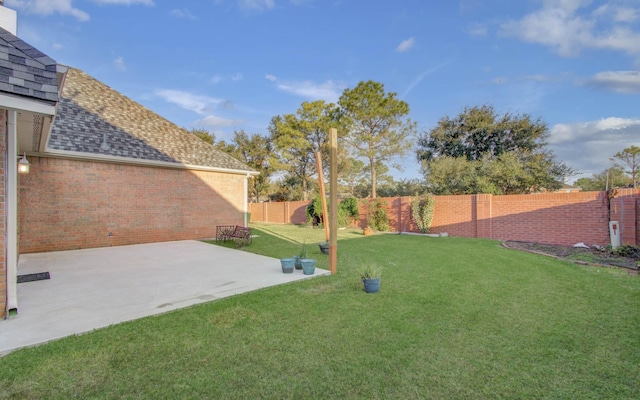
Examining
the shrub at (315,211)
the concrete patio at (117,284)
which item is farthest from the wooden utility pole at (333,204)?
the shrub at (315,211)

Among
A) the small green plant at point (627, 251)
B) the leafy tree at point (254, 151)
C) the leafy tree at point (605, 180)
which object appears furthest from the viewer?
A: the leafy tree at point (254, 151)

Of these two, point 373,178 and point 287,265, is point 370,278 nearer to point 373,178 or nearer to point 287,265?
point 287,265

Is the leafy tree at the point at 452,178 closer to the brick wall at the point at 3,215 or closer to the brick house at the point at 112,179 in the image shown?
the brick house at the point at 112,179

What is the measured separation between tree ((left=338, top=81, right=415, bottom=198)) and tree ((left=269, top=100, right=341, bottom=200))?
8.07ft

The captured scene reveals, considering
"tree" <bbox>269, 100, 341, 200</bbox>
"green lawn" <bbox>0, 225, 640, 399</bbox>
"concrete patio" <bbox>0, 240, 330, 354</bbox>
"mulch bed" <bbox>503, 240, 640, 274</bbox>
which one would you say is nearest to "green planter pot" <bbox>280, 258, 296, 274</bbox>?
"concrete patio" <bbox>0, 240, 330, 354</bbox>

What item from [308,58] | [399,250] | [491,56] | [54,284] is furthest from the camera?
[308,58]

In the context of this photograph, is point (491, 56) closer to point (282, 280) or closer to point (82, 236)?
point (282, 280)

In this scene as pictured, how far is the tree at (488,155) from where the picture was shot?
51.9 ft

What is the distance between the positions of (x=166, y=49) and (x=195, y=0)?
3427 millimetres

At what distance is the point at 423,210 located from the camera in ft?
46.5

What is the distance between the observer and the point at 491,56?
41.2ft

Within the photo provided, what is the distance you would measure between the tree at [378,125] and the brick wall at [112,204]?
1492 centimetres

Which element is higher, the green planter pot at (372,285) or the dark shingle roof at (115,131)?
the dark shingle roof at (115,131)

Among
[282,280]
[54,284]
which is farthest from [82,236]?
[282,280]
